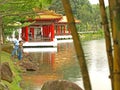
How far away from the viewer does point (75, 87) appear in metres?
6.44

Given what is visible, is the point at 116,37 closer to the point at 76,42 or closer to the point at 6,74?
the point at 76,42

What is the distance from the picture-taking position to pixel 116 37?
65.4 inches

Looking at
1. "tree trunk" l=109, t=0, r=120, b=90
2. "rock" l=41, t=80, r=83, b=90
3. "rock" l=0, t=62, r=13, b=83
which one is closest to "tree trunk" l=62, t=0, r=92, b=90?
"tree trunk" l=109, t=0, r=120, b=90

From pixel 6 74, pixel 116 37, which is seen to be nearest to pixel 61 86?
pixel 6 74

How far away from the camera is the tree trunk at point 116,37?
5.15ft

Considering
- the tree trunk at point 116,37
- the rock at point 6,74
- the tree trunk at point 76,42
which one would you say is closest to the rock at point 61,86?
the rock at point 6,74

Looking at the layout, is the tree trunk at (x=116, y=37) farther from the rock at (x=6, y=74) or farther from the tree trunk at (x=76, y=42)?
the rock at (x=6, y=74)

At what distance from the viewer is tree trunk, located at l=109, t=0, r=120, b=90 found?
1.57 m

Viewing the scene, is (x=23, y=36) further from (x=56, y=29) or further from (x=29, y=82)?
(x=29, y=82)

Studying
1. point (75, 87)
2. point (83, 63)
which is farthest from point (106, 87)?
point (83, 63)

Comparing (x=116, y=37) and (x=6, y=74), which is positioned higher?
(x=116, y=37)

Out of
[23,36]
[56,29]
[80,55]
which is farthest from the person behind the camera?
[56,29]

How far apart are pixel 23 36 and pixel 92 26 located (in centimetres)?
2054

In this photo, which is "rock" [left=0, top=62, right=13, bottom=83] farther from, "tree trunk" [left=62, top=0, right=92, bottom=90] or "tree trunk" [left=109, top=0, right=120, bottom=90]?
"tree trunk" [left=109, top=0, right=120, bottom=90]
